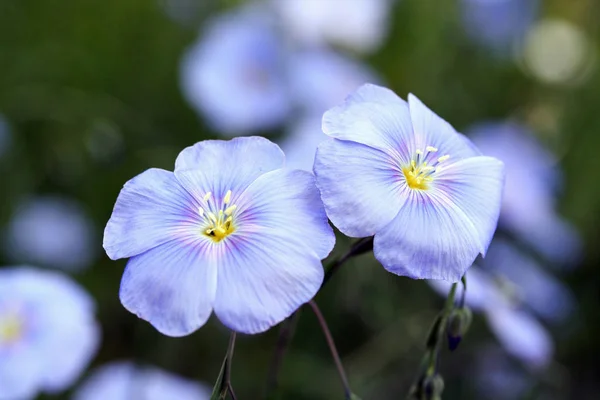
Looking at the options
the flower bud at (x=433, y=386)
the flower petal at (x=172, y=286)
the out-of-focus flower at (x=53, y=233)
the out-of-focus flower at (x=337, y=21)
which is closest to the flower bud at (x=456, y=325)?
the flower bud at (x=433, y=386)

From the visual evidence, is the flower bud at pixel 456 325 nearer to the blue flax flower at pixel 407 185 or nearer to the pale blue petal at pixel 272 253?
the blue flax flower at pixel 407 185

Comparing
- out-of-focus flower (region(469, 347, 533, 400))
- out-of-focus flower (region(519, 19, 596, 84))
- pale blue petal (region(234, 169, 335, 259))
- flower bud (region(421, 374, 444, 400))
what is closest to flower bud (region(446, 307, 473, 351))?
flower bud (region(421, 374, 444, 400))

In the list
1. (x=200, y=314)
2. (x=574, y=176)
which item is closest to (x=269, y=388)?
(x=200, y=314)

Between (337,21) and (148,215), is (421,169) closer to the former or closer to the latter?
(148,215)

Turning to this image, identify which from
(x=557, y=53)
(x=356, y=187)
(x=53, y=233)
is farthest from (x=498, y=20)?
(x=356, y=187)

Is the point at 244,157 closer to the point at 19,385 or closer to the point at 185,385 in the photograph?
the point at 19,385

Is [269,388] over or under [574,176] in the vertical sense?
over
